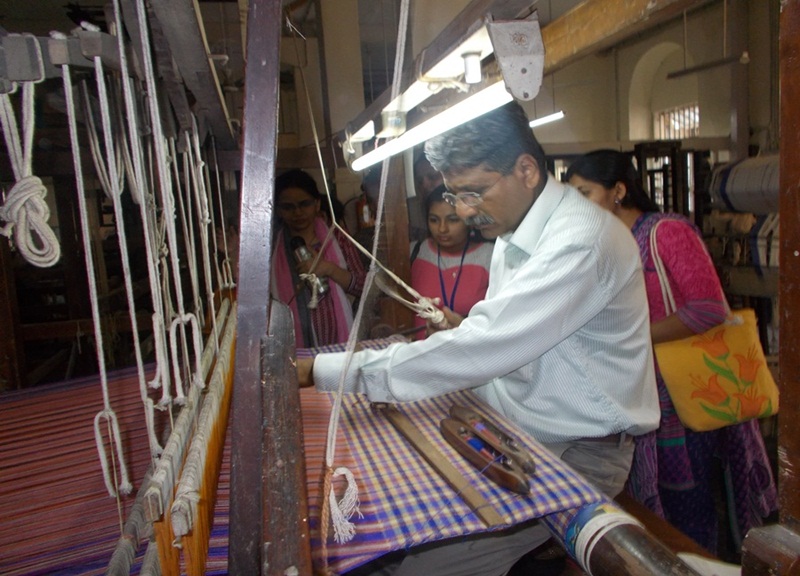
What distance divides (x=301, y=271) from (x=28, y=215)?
2222mm

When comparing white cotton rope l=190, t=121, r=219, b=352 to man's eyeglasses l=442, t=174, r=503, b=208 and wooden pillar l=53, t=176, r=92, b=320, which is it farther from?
wooden pillar l=53, t=176, r=92, b=320

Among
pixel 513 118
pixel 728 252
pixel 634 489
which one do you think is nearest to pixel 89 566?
pixel 513 118

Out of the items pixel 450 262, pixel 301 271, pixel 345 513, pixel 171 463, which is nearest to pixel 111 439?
pixel 171 463

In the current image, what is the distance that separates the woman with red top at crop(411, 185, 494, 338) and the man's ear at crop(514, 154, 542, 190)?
1347 millimetres

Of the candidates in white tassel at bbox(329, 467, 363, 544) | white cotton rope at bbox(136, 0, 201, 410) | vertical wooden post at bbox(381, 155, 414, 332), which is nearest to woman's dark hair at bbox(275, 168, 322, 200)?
vertical wooden post at bbox(381, 155, 414, 332)

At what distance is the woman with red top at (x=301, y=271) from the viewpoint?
311 cm

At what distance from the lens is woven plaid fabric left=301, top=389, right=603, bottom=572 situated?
1004 mm

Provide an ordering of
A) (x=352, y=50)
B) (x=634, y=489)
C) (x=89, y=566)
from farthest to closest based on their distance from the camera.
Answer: (x=352, y=50), (x=634, y=489), (x=89, y=566)

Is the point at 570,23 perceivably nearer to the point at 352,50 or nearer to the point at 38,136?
the point at 38,136

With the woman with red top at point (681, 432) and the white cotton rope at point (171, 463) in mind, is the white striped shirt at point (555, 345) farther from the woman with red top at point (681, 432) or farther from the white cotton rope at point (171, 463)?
the woman with red top at point (681, 432)

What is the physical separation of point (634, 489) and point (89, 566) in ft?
6.99

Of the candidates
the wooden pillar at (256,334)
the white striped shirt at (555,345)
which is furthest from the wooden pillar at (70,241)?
the wooden pillar at (256,334)

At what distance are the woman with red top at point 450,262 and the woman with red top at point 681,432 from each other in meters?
0.66

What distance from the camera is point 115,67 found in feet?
3.28
